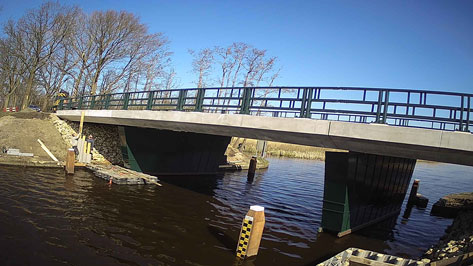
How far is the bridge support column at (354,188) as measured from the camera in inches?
464

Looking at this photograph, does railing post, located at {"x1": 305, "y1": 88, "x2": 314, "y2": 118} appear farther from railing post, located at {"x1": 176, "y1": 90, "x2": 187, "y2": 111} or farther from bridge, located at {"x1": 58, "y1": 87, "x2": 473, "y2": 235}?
railing post, located at {"x1": 176, "y1": 90, "x2": 187, "y2": 111}

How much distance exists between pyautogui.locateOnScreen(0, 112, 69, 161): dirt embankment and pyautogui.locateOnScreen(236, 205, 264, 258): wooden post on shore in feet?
53.9

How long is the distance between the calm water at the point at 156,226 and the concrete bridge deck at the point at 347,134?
11.9 ft

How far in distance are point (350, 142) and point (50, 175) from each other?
1548cm

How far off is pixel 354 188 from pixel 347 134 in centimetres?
394

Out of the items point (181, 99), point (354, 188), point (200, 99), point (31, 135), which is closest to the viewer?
point (354, 188)

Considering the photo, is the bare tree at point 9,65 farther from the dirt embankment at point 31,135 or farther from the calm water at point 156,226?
the calm water at point 156,226

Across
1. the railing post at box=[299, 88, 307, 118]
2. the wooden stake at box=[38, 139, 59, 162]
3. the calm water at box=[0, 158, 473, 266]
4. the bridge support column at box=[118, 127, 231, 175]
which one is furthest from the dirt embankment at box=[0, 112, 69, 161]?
the railing post at box=[299, 88, 307, 118]

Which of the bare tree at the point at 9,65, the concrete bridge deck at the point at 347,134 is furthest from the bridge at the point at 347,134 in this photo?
the bare tree at the point at 9,65

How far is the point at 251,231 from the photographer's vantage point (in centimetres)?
858

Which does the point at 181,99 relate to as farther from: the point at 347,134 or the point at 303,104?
the point at 347,134

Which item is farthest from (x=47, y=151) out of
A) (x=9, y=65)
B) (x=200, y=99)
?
(x=9, y=65)

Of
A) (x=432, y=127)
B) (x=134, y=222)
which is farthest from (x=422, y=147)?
(x=134, y=222)

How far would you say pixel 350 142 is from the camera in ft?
32.1
